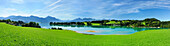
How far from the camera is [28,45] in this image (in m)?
10.3

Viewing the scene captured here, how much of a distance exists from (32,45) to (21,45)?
106 cm

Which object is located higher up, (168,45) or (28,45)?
(28,45)

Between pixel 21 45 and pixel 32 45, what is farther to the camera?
pixel 32 45

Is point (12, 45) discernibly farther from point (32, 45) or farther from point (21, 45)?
point (32, 45)

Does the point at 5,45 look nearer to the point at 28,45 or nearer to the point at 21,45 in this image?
the point at 21,45

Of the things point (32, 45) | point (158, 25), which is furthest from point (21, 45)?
point (158, 25)

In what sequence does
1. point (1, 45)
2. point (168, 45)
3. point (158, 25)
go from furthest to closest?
point (158, 25), point (168, 45), point (1, 45)

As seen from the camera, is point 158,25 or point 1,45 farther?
point 158,25

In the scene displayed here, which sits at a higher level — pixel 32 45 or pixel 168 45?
pixel 32 45

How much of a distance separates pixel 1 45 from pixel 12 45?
0.82 metres

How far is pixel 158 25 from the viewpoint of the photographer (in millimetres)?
141250

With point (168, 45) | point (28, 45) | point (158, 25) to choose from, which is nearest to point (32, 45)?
point (28, 45)

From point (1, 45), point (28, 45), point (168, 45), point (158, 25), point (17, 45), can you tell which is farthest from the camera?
point (158, 25)

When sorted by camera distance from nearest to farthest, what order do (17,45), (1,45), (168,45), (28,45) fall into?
(1,45), (17,45), (28,45), (168,45)
